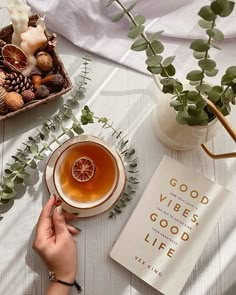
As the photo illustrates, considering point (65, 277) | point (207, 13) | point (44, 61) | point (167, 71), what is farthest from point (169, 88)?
point (65, 277)

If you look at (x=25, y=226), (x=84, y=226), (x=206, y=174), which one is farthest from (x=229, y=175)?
(x=25, y=226)

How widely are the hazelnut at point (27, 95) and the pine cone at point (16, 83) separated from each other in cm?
1

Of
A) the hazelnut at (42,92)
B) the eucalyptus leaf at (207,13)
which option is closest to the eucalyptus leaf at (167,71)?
the eucalyptus leaf at (207,13)

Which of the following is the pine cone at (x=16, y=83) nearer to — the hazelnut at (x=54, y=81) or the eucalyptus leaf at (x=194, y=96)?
the hazelnut at (x=54, y=81)

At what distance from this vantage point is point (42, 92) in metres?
0.87

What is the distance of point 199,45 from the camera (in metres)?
0.65

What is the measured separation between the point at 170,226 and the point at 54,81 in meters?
0.34

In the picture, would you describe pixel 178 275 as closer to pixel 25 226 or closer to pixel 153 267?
pixel 153 267

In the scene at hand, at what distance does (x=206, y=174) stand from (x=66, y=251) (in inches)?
11.9

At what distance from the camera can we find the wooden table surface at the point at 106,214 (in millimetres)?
880

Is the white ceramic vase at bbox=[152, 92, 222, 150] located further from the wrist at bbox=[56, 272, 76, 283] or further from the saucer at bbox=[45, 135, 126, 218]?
the wrist at bbox=[56, 272, 76, 283]

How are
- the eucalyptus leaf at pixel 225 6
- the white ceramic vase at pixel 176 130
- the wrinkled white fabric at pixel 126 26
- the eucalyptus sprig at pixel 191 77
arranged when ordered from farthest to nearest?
the wrinkled white fabric at pixel 126 26
the white ceramic vase at pixel 176 130
the eucalyptus sprig at pixel 191 77
the eucalyptus leaf at pixel 225 6

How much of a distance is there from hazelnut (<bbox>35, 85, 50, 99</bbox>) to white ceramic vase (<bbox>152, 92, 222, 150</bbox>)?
20 cm

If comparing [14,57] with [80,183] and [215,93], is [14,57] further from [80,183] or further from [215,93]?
[215,93]
